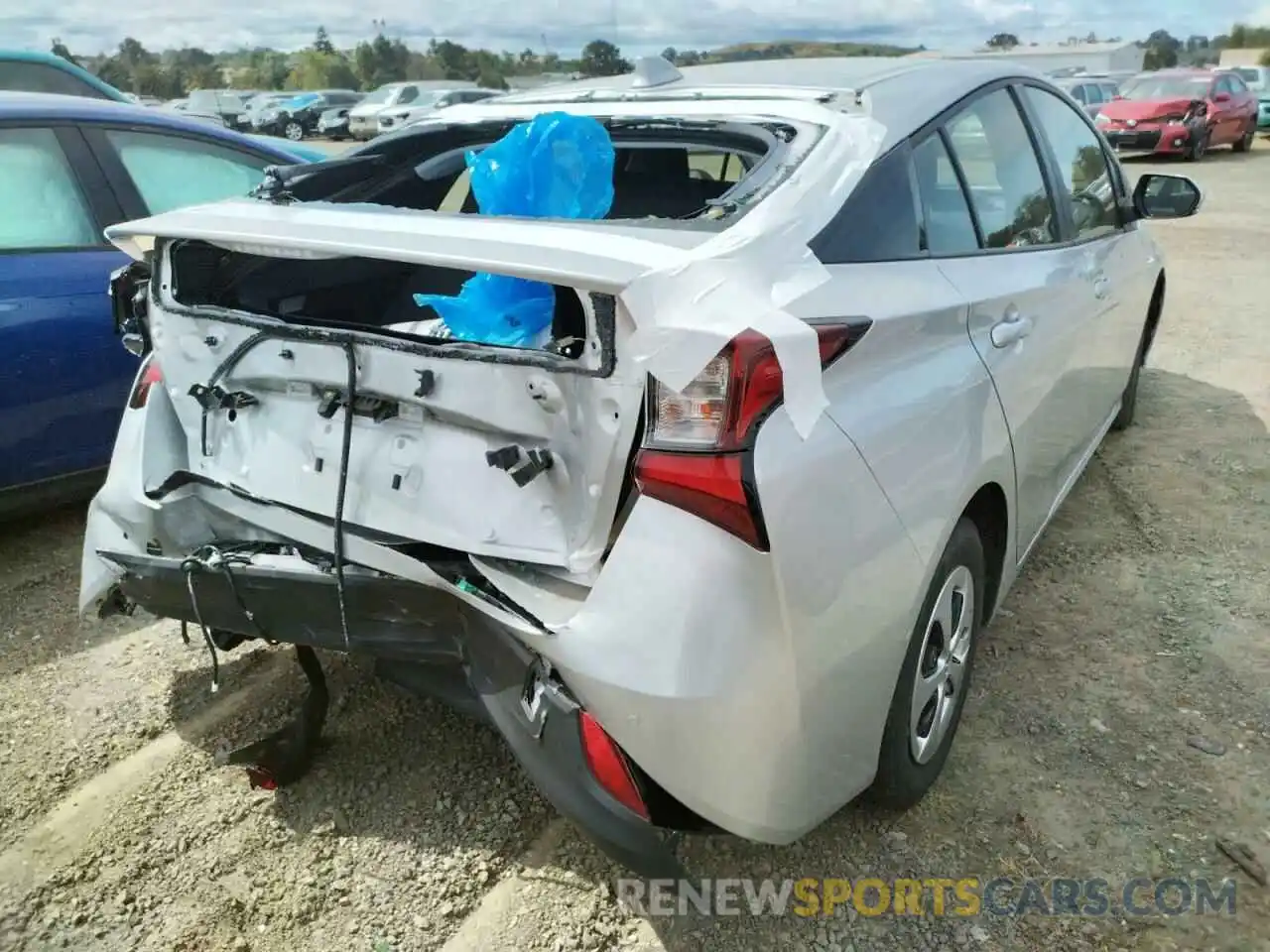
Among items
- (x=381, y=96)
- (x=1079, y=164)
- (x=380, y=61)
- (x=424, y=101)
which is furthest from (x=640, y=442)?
(x=380, y=61)

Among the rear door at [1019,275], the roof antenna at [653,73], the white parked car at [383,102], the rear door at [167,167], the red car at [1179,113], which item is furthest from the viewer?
the white parked car at [383,102]

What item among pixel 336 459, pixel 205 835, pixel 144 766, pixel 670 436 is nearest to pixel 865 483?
pixel 670 436

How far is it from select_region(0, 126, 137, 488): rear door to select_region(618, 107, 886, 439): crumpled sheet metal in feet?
9.25

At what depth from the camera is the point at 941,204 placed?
95.7 inches

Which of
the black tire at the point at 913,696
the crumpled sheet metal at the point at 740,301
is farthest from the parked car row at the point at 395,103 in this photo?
the crumpled sheet metal at the point at 740,301

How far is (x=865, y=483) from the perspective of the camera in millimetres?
1860

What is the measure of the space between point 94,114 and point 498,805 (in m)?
3.19

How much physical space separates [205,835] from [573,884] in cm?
89

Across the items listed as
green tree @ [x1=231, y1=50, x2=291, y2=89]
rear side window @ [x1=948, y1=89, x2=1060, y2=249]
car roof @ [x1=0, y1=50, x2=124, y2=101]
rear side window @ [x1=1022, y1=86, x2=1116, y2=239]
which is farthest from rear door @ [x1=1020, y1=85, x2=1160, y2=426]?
green tree @ [x1=231, y1=50, x2=291, y2=89]

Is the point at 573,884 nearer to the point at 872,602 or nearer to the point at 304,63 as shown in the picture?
the point at 872,602

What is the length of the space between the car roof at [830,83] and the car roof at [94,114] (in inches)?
73.5

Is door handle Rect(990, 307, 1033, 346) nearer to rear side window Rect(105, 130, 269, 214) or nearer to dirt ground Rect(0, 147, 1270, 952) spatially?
dirt ground Rect(0, 147, 1270, 952)

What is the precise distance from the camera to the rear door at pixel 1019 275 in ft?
7.93

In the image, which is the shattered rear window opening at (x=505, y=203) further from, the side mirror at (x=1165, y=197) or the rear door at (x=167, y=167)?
the side mirror at (x=1165, y=197)
